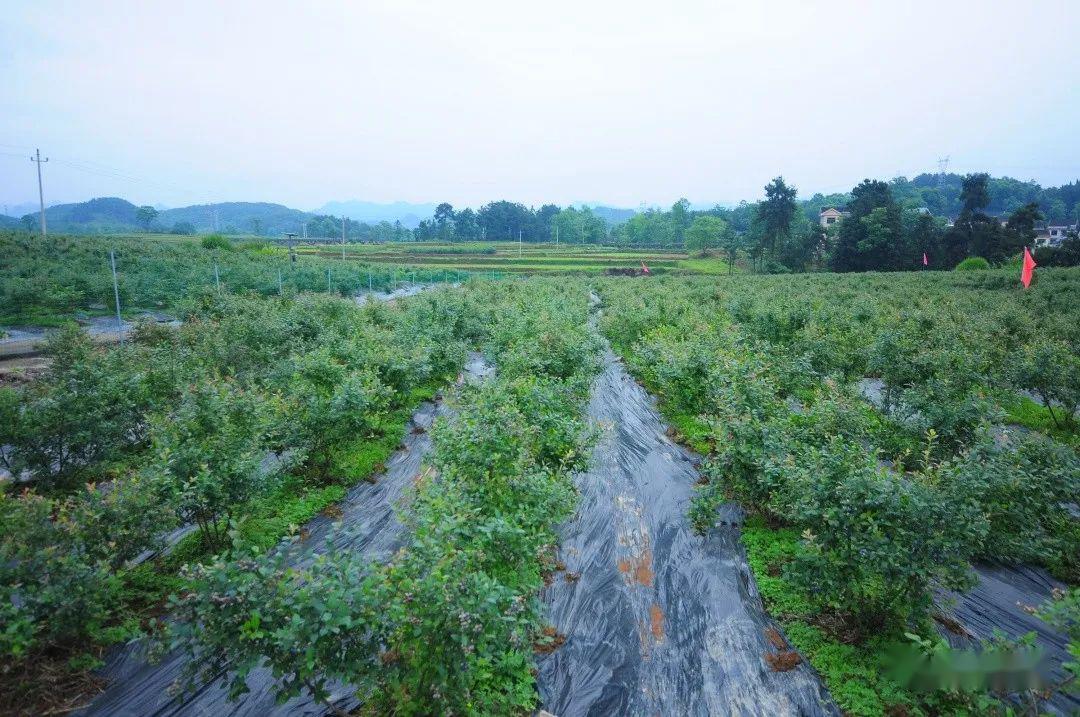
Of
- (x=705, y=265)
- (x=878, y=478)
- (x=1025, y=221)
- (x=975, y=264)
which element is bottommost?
(x=878, y=478)

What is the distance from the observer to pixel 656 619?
22.3ft

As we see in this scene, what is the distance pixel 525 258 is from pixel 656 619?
234 ft


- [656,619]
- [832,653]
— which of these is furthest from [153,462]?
[832,653]

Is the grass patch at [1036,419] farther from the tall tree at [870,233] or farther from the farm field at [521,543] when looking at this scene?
the tall tree at [870,233]

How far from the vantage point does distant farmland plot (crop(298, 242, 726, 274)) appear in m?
67.5

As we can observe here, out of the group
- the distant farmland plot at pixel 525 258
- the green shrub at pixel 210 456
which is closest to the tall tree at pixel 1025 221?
the distant farmland plot at pixel 525 258

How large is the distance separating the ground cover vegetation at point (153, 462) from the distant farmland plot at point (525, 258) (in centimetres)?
5221

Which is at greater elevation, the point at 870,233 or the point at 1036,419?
the point at 870,233

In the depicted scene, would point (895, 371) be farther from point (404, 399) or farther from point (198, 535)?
point (198, 535)

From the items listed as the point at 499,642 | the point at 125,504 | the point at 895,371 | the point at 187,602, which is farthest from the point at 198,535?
the point at 895,371

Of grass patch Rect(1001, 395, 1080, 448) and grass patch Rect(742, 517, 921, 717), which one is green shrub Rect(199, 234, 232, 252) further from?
grass patch Rect(1001, 395, 1080, 448)

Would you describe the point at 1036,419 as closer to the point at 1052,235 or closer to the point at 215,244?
the point at 215,244

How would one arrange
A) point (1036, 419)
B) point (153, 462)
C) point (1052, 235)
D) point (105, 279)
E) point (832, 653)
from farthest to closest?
point (1052, 235) → point (105, 279) → point (1036, 419) → point (153, 462) → point (832, 653)

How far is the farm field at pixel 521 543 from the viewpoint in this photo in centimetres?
430
